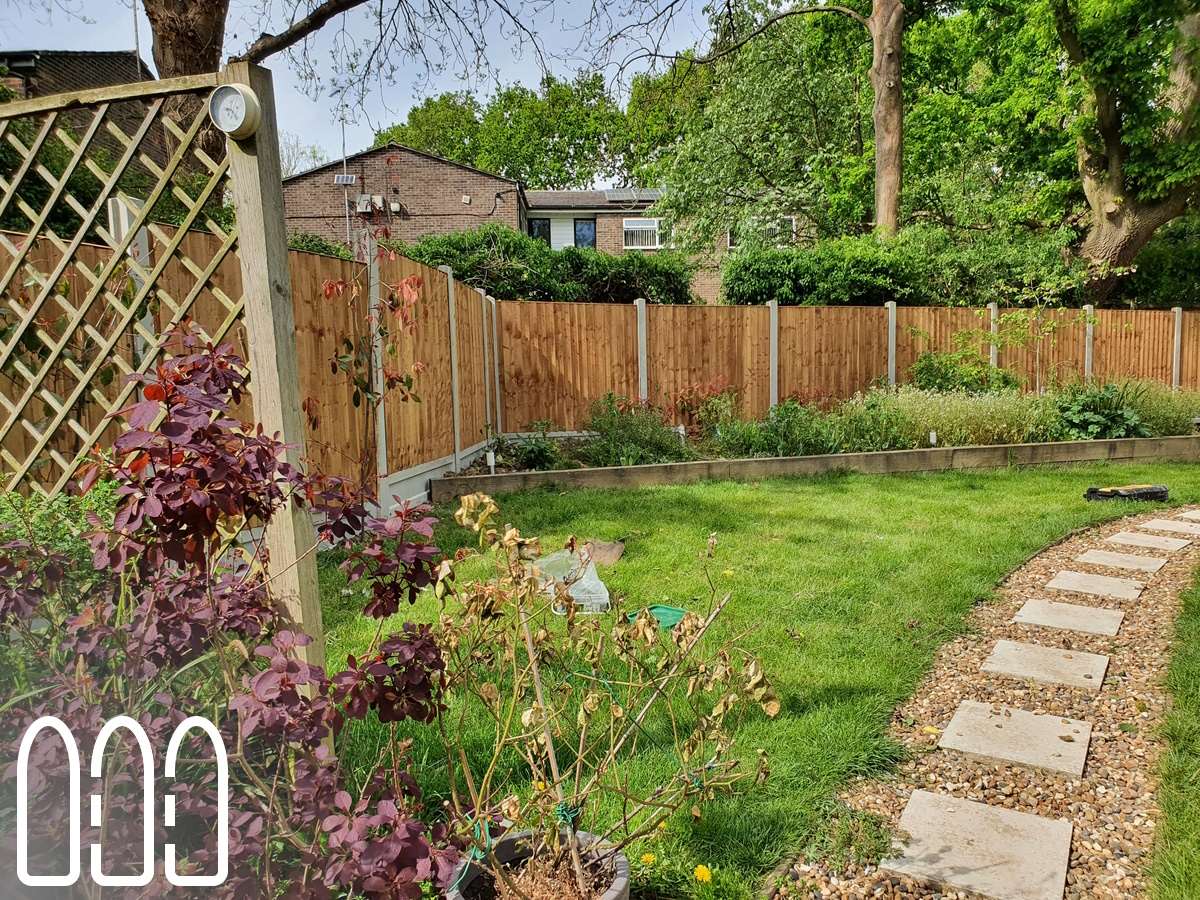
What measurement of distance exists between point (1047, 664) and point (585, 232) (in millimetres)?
26362

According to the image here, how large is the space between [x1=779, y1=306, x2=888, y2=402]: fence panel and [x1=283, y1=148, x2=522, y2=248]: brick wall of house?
15426mm

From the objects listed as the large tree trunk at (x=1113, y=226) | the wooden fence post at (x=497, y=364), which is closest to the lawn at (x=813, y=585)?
the wooden fence post at (x=497, y=364)

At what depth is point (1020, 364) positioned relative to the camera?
39.8 ft

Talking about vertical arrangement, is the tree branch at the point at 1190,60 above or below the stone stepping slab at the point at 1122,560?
above

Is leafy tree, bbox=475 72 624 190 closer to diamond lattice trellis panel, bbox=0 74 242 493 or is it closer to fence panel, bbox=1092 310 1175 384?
fence panel, bbox=1092 310 1175 384

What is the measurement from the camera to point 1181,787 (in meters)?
2.53

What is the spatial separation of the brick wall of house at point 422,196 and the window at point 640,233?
437 centimetres

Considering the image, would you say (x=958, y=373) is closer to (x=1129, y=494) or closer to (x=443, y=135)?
(x=1129, y=494)

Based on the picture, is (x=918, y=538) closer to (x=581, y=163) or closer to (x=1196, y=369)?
(x=1196, y=369)

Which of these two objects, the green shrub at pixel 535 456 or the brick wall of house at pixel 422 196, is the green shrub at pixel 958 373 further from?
the brick wall of house at pixel 422 196

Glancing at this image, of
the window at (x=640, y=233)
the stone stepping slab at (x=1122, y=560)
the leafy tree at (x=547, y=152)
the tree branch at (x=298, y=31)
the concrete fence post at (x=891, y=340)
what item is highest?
the leafy tree at (x=547, y=152)

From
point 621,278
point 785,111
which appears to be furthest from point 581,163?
point 621,278

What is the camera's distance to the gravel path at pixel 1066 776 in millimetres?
2156

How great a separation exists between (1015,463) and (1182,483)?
4.85ft
